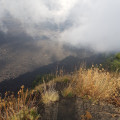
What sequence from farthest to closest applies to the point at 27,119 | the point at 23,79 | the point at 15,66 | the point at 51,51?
1. the point at 51,51
2. the point at 15,66
3. the point at 23,79
4. the point at 27,119

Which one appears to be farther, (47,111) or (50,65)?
(50,65)

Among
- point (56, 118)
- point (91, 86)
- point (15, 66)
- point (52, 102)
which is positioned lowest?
point (56, 118)

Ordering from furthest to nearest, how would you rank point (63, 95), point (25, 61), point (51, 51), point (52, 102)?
point (51, 51), point (25, 61), point (63, 95), point (52, 102)

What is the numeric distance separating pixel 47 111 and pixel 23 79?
12.1 m

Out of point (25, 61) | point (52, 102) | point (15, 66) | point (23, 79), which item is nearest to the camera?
point (52, 102)

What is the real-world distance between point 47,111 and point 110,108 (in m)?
1.48

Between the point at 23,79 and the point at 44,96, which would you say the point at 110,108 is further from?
the point at 23,79

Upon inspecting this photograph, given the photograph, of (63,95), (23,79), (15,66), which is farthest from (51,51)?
(63,95)

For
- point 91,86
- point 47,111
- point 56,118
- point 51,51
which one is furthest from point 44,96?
point 51,51

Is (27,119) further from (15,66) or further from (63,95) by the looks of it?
(15,66)

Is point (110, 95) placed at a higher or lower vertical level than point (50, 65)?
lower

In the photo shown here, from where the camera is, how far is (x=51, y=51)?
26.9 m

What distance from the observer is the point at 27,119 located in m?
2.52

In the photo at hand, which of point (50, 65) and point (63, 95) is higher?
point (50, 65)
